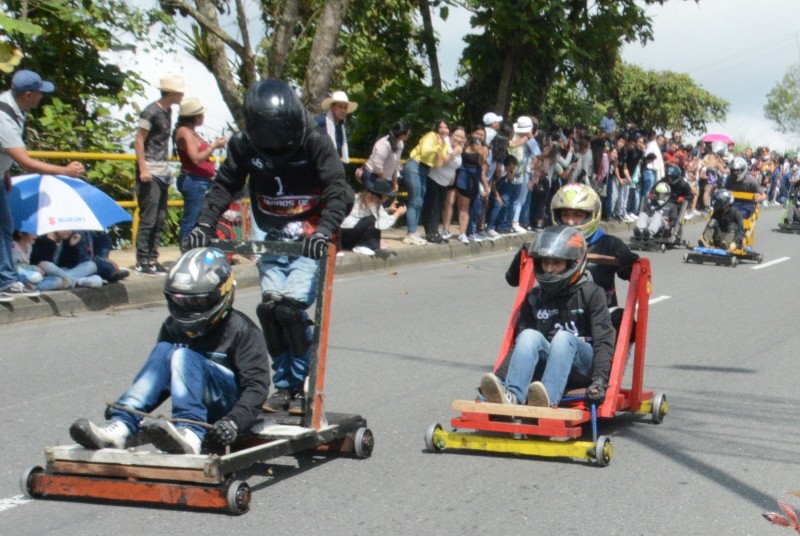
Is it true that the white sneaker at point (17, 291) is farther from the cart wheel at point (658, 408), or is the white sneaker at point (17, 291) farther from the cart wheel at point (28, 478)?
the cart wheel at point (658, 408)

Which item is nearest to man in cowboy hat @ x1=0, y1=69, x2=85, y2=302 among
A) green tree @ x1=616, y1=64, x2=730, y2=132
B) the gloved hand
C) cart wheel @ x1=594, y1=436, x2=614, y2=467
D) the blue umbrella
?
the blue umbrella

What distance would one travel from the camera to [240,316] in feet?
19.6

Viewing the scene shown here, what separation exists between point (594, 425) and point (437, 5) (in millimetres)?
16846

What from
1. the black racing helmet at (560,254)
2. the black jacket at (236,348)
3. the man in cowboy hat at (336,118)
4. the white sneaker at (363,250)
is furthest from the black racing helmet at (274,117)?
the white sneaker at (363,250)

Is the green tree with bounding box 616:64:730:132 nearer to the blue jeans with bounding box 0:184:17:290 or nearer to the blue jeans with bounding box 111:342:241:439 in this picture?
the blue jeans with bounding box 0:184:17:290

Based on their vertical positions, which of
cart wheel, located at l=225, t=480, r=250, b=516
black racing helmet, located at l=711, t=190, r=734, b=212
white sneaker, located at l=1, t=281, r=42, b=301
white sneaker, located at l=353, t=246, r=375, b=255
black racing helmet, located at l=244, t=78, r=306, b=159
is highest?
black racing helmet, located at l=244, t=78, r=306, b=159

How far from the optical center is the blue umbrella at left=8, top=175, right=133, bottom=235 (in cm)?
1121

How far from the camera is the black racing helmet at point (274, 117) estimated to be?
6.16 metres

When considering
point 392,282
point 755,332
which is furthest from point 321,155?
point 392,282

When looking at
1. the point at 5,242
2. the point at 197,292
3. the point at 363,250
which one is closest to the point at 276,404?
the point at 197,292

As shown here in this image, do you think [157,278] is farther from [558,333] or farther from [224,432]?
[224,432]

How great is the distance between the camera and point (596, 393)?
6551mm

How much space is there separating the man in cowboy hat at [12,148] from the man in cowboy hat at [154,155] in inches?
66.9

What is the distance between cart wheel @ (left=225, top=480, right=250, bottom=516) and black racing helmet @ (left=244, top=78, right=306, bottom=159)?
1.84 m
